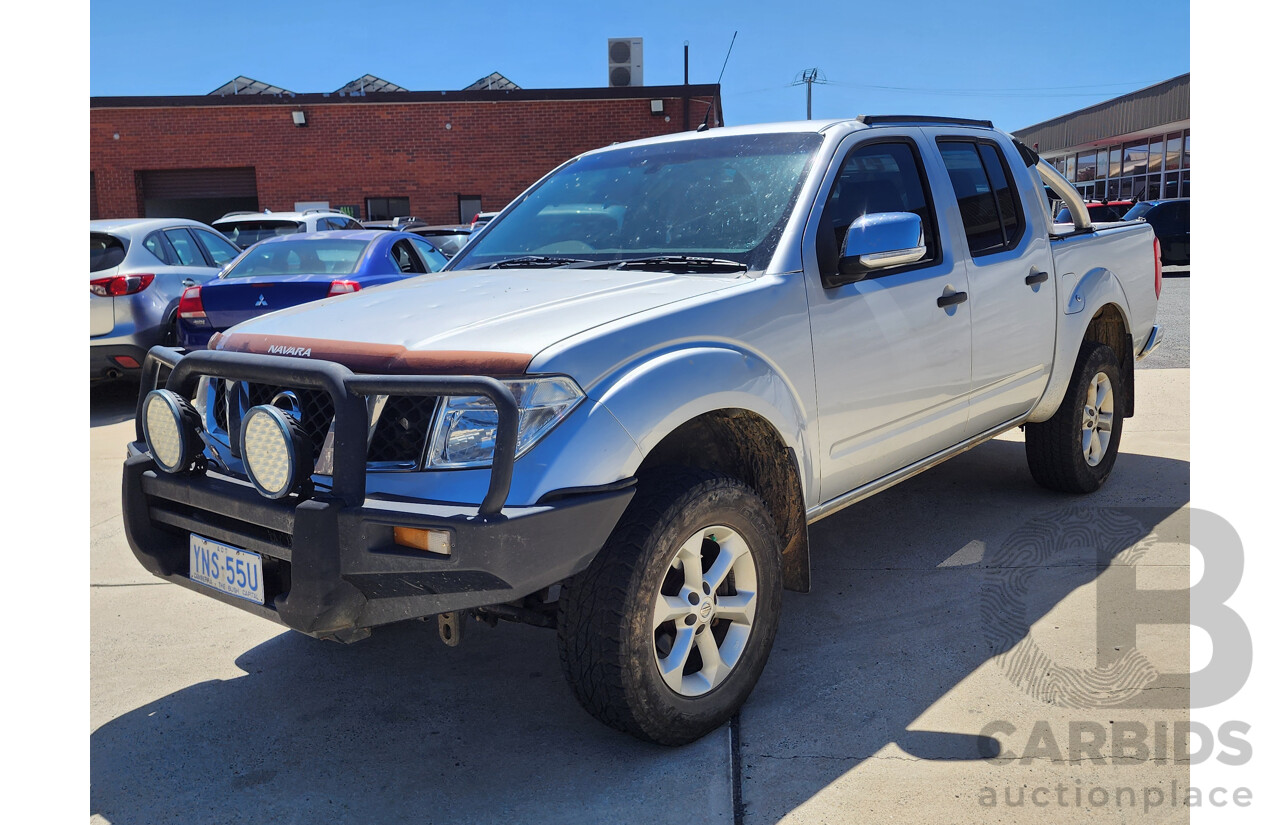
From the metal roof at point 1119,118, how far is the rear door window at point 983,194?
84.9 feet

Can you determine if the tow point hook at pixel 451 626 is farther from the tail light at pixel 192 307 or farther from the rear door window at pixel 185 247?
the rear door window at pixel 185 247

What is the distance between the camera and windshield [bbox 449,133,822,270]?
3580mm

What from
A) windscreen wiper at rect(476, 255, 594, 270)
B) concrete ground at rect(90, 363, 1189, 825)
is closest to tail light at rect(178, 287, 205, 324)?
concrete ground at rect(90, 363, 1189, 825)

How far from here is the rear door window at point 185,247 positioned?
9.78 m

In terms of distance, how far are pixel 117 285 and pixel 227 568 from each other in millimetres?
6923

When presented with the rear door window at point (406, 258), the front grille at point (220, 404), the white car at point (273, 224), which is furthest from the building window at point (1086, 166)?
the front grille at point (220, 404)

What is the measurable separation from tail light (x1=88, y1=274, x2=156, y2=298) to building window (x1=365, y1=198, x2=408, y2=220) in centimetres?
1728

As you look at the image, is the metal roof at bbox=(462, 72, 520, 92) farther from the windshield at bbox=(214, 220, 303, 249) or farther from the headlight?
the headlight

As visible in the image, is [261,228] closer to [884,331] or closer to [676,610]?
[884,331]

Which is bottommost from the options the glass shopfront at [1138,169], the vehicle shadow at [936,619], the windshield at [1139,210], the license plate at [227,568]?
the vehicle shadow at [936,619]

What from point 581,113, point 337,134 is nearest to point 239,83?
point 337,134

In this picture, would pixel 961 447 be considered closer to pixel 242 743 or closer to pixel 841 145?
pixel 841 145

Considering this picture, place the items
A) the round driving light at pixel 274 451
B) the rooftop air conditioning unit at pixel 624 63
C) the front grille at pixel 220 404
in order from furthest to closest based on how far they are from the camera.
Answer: the rooftop air conditioning unit at pixel 624 63 < the front grille at pixel 220 404 < the round driving light at pixel 274 451

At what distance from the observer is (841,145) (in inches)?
149
